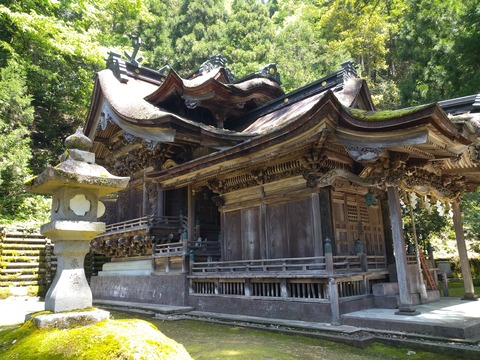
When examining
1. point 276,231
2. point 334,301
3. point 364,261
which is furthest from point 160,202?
point 334,301

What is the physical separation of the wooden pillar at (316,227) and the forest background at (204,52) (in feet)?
15.5

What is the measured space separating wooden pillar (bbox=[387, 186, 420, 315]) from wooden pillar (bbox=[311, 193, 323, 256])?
6.04 ft

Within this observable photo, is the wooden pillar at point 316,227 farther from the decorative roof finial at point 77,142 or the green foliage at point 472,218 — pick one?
the green foliage at point 472,218

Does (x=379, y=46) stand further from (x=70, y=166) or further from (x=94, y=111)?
(x=70, y=166)

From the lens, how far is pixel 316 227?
9.16m

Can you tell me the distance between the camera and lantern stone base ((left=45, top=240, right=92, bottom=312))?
14.2 feet

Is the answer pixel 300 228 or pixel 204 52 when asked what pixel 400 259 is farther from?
pixel 204 52

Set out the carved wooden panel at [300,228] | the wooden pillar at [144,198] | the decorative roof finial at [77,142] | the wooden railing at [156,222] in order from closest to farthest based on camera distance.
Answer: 1. the decorative roof finial at [77,142]
2. the carved wooden panel at [300,228]
3. the wooden railing at [156,222]
4. the wooden pillar at [144,198]

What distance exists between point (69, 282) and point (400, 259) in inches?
254

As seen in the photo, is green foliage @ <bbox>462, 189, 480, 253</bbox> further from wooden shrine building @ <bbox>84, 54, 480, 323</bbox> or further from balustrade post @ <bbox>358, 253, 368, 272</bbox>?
balustrade post @ <bbox>358, 253, 368, 272</bbox>

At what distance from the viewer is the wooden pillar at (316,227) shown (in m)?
9.05

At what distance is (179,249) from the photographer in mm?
12141

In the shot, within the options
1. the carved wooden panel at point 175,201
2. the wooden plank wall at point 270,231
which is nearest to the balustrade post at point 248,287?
the wooden plank wall at point 270,231

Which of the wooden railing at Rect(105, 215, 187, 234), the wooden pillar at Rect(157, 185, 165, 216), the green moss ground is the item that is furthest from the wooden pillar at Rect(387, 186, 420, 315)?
the wooden pillar at Rect(157, 185, 165, 216)
